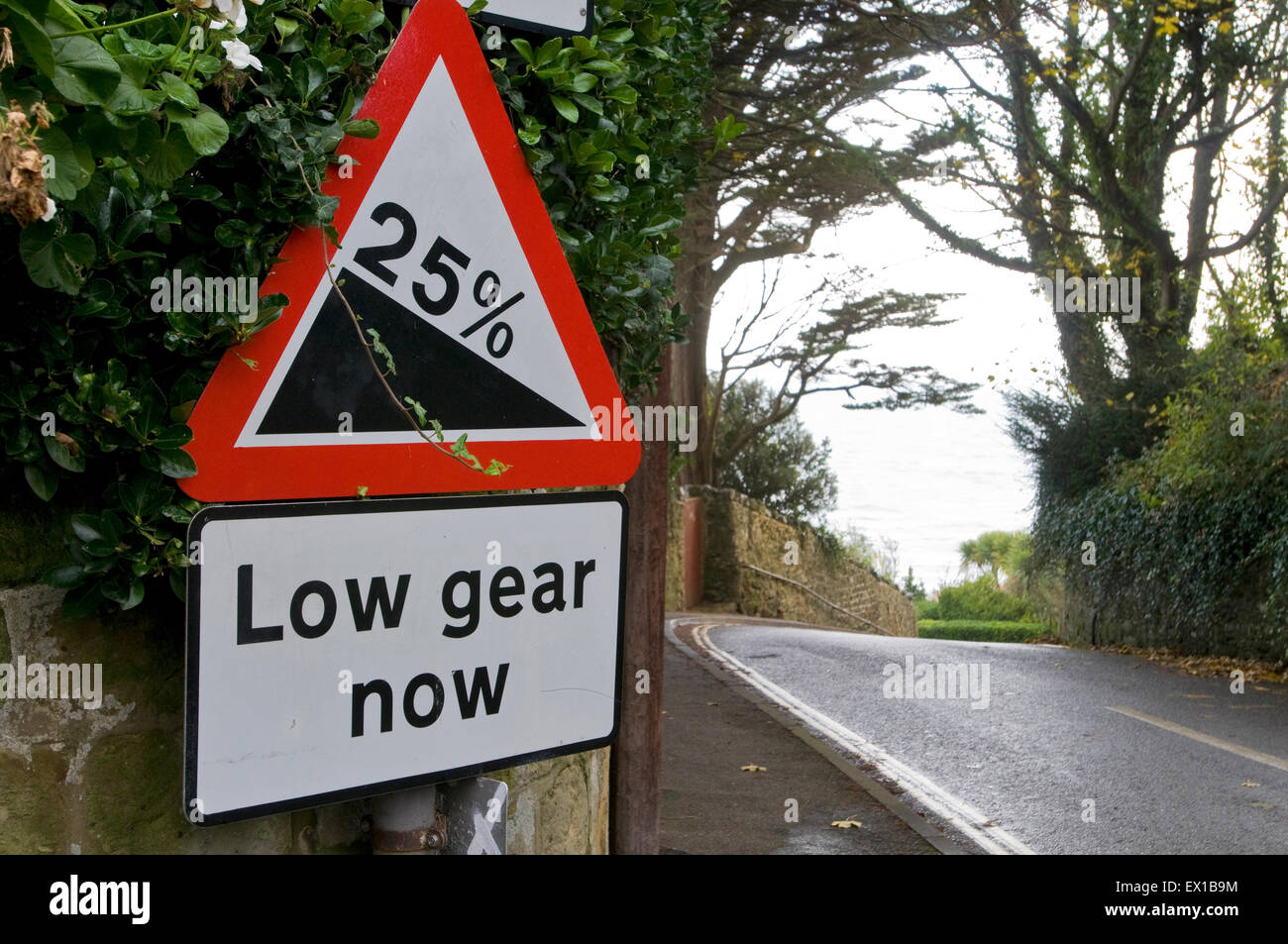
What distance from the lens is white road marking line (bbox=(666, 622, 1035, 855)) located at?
5906mm

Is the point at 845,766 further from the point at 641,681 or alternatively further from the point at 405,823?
the point at 405,823

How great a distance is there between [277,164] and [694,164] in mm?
1718

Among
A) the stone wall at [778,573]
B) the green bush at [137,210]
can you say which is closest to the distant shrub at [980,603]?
the stone wall at [778,573]

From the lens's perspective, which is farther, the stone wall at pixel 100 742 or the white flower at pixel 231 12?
the stone wall at pixel 100 742

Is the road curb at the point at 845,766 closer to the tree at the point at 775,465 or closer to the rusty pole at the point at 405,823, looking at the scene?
the rusty pole at the point at 405,823

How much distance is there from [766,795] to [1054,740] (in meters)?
2.77

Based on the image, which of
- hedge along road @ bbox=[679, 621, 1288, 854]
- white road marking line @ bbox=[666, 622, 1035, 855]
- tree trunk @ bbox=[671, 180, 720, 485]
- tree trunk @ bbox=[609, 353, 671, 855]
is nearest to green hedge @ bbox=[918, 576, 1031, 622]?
tree trunk @ bbox=[671, 180, 720, 485]

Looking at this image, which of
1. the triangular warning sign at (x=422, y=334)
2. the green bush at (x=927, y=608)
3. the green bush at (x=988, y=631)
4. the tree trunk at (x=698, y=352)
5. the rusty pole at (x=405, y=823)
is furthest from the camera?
the green bush at (x=927, y=608)

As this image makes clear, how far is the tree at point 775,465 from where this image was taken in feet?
96.0

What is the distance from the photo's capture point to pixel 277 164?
5.18 ft

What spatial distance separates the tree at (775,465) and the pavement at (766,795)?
1989 centimetres

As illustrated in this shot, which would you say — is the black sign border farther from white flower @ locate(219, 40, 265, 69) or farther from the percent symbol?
white flower @ locate(219, 40, 265, 69)
